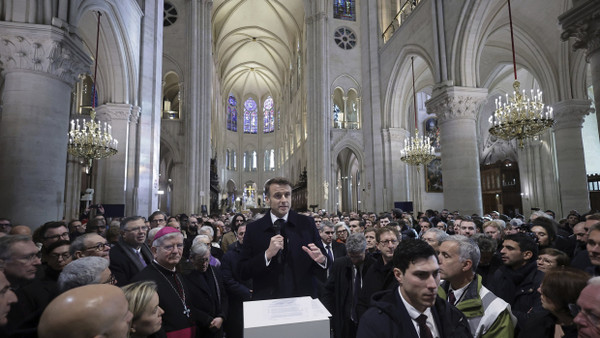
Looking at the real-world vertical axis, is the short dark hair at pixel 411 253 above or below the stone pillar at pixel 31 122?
below

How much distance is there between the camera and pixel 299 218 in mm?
2656

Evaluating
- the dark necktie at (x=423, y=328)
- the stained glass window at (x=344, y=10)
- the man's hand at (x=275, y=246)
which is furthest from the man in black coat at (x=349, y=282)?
the stained glass window at (x=344, y=10)

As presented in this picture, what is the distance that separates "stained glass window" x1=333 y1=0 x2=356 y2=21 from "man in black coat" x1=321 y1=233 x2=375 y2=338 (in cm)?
2686

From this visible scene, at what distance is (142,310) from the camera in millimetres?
1869

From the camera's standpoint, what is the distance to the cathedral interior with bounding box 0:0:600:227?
21.3 ft

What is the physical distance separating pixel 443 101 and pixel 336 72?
56.4 ft

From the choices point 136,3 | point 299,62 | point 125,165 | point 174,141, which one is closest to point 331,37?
point 299,62

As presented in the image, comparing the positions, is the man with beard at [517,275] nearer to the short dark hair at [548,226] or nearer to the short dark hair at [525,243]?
the short dark hair at [525,243]

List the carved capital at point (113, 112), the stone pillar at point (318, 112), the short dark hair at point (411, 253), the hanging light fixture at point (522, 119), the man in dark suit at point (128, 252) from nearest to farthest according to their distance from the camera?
the short dark hair at point (411, 253) < the man in dark suit at point (128, 252) < the hanging light fixture at point (522, 119) < the carved capital at point (113, 112) < the stone pillar at point (318, 112)

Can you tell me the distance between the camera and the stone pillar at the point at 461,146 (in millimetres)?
10203

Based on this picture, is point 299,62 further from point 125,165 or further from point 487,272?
point 487,272

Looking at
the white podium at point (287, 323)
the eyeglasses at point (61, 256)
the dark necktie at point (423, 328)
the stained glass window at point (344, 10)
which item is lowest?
the dark necktie at point (423, 328)

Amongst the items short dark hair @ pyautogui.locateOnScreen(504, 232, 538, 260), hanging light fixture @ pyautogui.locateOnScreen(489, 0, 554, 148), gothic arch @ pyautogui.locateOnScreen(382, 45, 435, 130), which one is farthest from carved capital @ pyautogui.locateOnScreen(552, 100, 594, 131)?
short dark hair @ pyautogui.locateOnScreen(504, 232, 538, 260)

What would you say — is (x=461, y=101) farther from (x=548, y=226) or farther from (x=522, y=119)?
(x=548, y=226)
